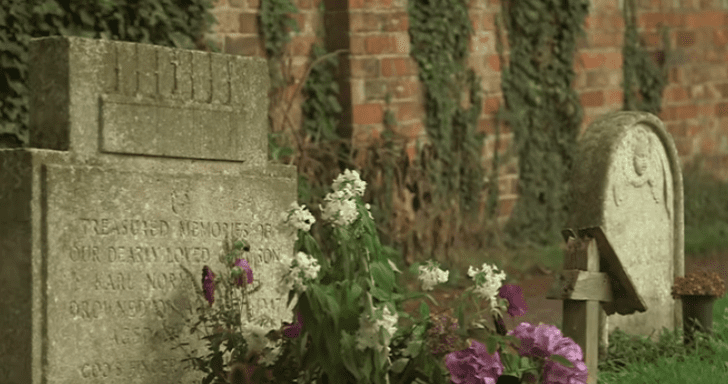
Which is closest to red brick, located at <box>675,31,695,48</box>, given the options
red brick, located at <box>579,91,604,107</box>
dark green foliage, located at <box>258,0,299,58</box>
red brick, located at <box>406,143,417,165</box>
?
red brick, located at <box>579,91,604,107</box>

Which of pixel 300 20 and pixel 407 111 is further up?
pixel 300 20

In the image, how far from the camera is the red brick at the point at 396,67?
27.1 feet

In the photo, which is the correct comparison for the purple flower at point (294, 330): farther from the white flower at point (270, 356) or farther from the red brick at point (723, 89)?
the red brick at point (723, 89)

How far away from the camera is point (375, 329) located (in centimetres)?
384

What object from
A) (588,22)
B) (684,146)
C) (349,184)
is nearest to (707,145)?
(684,146)

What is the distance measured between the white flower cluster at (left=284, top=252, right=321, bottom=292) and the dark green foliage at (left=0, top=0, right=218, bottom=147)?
3053 mm

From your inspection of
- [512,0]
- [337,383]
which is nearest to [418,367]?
[337,383]

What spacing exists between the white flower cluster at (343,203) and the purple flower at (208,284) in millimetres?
470

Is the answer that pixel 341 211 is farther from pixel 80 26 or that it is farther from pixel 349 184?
pixel 80 26

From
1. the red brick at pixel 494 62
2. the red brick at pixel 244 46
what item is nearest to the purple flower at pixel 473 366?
the red brick at pixel 244 46

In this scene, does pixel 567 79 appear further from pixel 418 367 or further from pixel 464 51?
pixel 418 367

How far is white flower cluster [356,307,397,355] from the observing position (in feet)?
12.6

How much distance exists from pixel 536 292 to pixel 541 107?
7.58 feet

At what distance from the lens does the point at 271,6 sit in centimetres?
782
